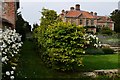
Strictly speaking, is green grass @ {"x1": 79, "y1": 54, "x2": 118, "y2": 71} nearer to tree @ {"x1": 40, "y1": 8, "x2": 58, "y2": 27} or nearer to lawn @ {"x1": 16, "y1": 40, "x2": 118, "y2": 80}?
lawn @ {"x1": 16, "y1": 40, "x2": 118, "y2": 80}

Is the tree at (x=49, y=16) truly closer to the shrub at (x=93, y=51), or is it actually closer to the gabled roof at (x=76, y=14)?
the shrub at (x=93, y=51)

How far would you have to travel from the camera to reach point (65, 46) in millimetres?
14477

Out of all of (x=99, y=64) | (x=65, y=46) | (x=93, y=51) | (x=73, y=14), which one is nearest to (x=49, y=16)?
(x=93, y=51)

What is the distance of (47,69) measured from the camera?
15.4 metres

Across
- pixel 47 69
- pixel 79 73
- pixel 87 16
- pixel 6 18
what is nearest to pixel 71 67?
pixel 79 73

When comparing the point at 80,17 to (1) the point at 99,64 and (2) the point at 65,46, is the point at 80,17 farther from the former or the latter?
(2) the point at 65,46

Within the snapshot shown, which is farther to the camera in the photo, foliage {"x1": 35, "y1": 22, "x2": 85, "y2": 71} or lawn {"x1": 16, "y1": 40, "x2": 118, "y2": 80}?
foliage {"x1": 35, "y1": 22, "x2": 85, "y2": 71}

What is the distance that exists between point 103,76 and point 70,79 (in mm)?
1594

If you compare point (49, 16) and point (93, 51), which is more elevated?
point (49, 16)

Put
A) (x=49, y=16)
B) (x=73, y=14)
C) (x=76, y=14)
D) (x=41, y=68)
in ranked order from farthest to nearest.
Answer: (x=76, y=14) < (x=73, y=14) < (x=49, y=16) < (x=41, y=68)

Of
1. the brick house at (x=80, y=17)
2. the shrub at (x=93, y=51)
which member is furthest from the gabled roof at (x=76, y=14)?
the shrub at (x=93, y=51)

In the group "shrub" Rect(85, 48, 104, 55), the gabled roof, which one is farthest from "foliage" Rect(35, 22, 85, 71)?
the gabled roof

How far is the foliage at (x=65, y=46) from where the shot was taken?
46.9 feet

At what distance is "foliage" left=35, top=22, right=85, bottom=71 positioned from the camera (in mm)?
14292
